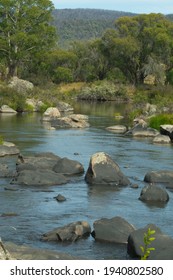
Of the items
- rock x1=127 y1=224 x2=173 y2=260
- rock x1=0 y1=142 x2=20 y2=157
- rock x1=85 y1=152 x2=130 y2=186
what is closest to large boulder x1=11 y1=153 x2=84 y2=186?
rock x1=85 y1=152 x2=130 y2=186

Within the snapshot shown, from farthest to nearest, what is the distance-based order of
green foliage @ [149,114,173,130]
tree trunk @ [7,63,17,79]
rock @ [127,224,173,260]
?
tree trunk @ [7,63,17,79]
green foliage @ [149,114,173,130]
rock @ [127,224,173,260]

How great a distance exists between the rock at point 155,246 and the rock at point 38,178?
6.76 metres

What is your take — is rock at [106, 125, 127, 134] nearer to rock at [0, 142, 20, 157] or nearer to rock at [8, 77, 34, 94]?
rock at [0, 142, 20, 157]

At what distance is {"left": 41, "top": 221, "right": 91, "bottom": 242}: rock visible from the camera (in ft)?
41.9

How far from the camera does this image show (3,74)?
72.3m

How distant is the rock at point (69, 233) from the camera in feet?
41.9

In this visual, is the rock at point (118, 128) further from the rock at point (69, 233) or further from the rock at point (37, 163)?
the rock at point (69, 233)

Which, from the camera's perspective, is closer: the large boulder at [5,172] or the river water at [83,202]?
the river water at [83,202]

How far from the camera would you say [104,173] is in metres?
19.0

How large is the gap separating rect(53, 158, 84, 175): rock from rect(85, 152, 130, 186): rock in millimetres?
1292

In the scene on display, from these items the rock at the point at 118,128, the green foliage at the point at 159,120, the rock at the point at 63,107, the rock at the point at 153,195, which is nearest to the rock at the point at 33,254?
the rock at the point at 153,195

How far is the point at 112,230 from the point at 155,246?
1.62 meters
